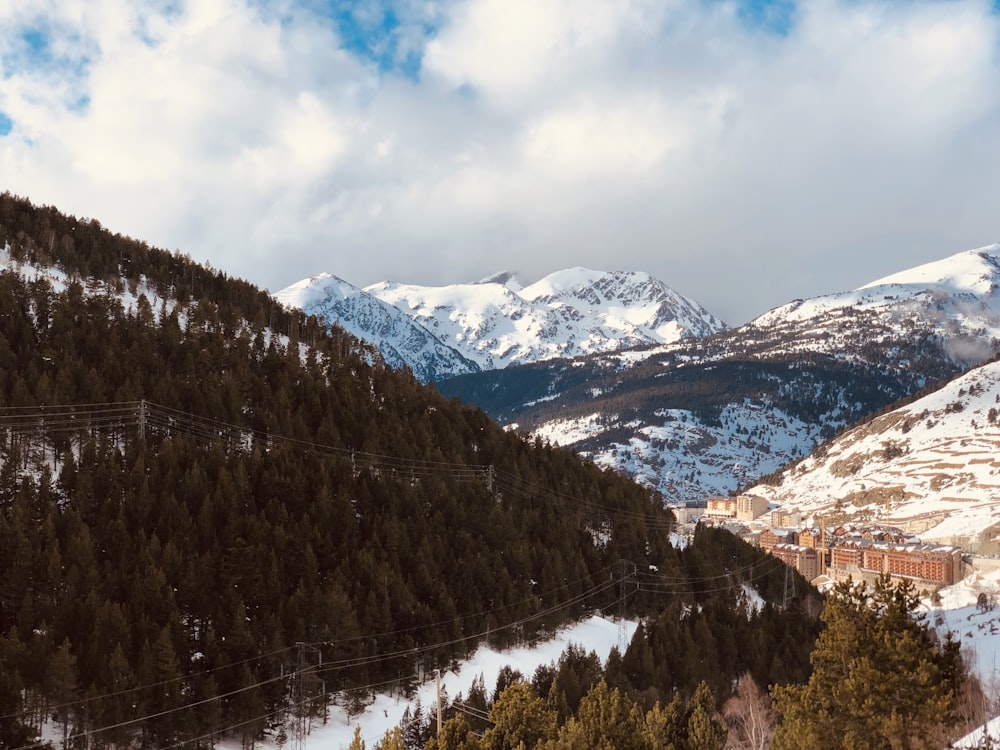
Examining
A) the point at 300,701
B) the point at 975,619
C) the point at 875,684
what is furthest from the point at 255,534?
the point at 975,619

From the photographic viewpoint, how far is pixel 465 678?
61.2m

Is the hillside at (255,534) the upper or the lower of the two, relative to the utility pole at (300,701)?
upper

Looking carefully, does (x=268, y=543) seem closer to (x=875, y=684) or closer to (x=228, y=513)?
(x=228, y=513)

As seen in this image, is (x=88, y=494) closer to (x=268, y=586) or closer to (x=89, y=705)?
(x=268, y=586)

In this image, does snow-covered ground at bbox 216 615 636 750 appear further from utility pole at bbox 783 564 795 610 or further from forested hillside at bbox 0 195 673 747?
utility pole at bbox 783 564 795 610

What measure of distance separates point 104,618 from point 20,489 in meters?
14.8

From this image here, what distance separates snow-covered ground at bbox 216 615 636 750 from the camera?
169ft

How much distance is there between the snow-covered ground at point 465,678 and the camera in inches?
2031

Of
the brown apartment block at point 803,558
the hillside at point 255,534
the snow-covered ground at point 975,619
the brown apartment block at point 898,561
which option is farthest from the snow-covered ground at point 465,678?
the brown apartment block at point 803,558

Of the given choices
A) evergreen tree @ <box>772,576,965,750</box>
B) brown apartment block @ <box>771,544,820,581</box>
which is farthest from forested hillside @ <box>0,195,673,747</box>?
brown apartment block @ <box>771,544,820,581</box>

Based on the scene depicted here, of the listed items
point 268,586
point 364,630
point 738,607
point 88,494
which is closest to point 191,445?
point 88,494

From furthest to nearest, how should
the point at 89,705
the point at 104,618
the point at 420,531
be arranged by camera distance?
the point at 420,531
the point at 104,618
the point at 89,705

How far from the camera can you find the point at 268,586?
57.9 m

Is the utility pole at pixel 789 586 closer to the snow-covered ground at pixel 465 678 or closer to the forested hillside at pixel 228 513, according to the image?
the forested hillside at pixel 228 513
